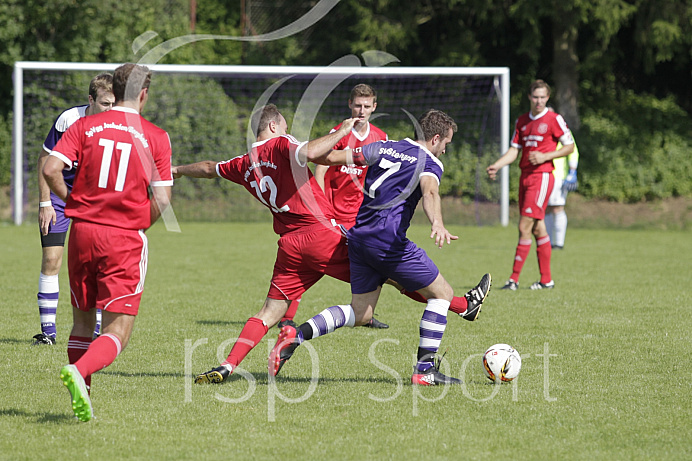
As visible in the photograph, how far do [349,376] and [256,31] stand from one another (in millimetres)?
20947

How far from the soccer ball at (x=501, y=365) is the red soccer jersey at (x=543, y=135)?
4.84 m

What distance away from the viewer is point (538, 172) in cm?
981

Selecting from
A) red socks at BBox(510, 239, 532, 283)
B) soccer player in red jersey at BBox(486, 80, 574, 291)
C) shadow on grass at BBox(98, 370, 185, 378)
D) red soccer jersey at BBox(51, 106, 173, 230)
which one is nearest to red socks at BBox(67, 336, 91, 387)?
red soccer jersey at BBox(51, 106, 173, 230)

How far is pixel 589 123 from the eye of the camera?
2294 cm

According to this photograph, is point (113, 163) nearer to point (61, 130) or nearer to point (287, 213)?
point (287, 213)

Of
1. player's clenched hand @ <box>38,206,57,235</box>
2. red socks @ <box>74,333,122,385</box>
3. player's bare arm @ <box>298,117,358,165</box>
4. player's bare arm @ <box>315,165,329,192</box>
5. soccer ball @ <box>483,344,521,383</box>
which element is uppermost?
player's bare arm @ <box>298,117,358,165</box>

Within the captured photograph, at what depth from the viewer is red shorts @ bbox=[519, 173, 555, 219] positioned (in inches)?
383

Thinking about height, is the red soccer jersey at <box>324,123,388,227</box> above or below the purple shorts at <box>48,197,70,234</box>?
above

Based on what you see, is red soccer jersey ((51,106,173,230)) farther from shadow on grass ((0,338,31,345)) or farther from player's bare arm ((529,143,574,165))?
Result: player's bare arm ((529,143,574,165))

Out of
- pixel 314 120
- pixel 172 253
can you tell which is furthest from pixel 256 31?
pixel 172 253

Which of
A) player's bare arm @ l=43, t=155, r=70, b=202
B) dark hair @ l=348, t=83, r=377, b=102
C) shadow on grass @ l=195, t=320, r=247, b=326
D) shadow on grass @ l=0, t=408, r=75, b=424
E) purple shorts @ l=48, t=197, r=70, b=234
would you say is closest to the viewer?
player's bare arm @ l=43, t=155, r=70, b=202

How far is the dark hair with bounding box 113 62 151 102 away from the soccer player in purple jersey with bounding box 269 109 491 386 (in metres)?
1.54

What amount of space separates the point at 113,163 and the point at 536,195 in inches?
253

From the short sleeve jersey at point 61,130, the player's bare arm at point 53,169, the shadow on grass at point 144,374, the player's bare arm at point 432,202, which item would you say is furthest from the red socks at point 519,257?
the player's bare arm at point 53,169
